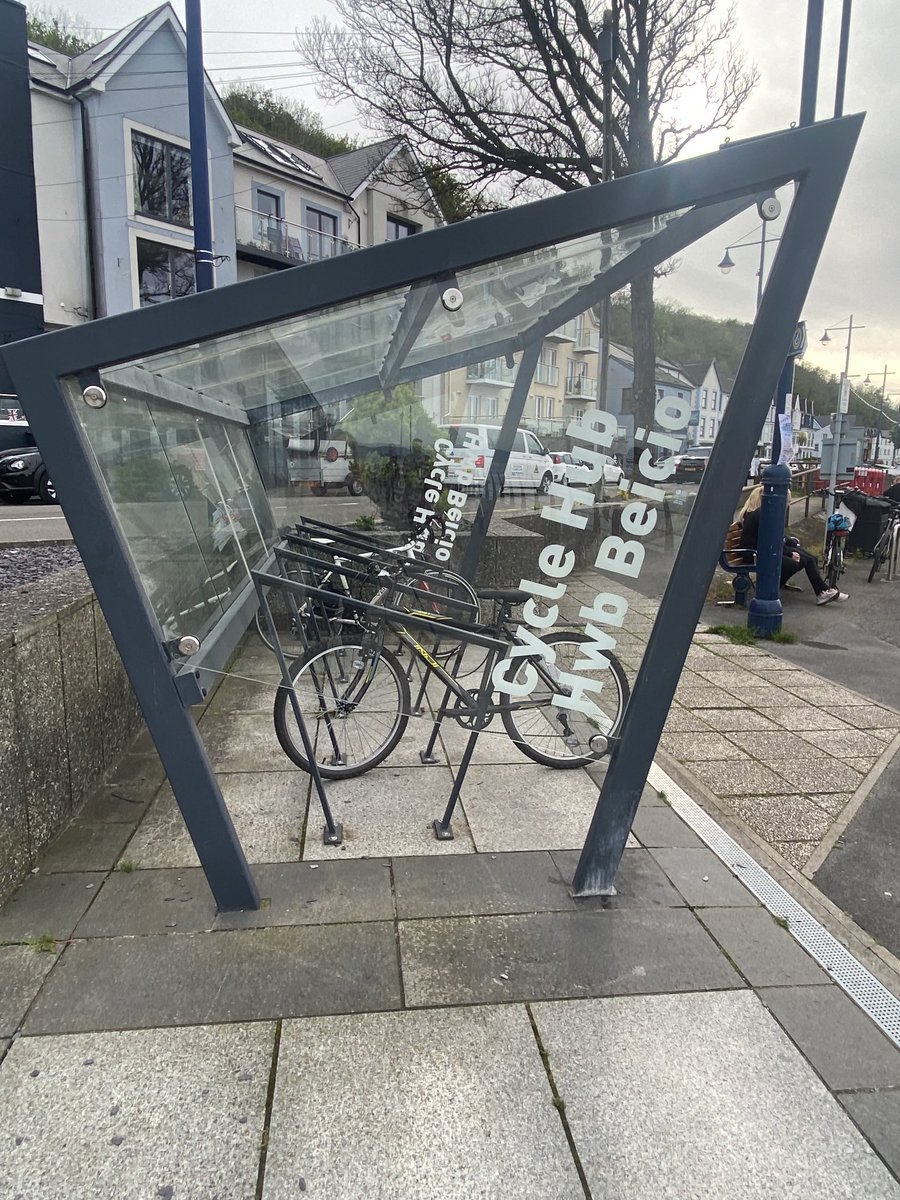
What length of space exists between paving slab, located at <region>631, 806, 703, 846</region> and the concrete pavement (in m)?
0.01

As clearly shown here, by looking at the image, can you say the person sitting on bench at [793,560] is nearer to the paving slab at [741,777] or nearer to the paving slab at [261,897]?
the paving slab at [741,777]

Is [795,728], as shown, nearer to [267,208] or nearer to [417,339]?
[417,339]

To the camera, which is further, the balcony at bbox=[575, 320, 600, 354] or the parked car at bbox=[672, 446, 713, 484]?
the balcony at bbox=[575, 320, 600, 354]

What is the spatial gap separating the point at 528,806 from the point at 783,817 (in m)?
1.22

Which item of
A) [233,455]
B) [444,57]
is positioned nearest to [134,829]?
[233,455]

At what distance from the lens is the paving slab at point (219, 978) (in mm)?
2340

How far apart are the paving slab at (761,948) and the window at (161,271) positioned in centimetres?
2609

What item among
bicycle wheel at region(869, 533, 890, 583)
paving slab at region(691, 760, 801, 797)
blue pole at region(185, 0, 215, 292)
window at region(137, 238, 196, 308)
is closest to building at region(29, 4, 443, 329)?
window at region(137, 238, 196, 308)

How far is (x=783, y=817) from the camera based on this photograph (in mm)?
3848

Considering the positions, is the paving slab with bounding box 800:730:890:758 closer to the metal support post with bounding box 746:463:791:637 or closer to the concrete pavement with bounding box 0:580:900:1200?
the concrete pavement with bounding box 0:580:900:1200

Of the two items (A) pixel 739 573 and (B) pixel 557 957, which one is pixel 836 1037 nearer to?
(B) pixel 557 957

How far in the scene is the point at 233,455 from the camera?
4605 mm

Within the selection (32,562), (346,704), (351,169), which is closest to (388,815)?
(346,704)

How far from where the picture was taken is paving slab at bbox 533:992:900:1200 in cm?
186
